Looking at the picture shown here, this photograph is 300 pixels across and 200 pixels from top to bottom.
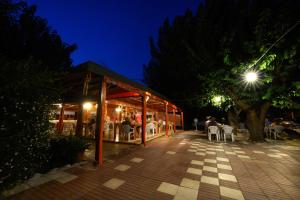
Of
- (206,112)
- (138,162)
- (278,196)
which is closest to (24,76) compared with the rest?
(138,162)

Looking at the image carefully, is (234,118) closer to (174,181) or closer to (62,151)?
(174,181)

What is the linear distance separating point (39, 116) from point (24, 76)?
798mm

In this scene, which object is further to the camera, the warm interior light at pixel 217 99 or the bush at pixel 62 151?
the warm interior light at pixel 217 99

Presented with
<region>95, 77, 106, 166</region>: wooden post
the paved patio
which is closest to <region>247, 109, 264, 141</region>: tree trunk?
the paved patio

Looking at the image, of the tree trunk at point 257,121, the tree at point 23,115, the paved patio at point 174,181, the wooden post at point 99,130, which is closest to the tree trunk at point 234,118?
the tree trunk at point 257,121

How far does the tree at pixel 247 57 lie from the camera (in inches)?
226

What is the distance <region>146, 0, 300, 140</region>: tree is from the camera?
18.9 ft

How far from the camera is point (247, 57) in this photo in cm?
722

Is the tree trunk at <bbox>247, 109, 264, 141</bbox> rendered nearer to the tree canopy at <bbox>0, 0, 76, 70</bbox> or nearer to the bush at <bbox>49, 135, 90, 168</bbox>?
the bush at <bbox>49, 135, 90, 168</bbox>

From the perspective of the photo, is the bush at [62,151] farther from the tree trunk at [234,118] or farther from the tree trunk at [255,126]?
the tree trunk at [234,118]

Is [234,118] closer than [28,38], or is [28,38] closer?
[28,38]

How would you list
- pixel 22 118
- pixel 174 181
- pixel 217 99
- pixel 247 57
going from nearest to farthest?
1. pixel 22 118
2. pixel 174 181
3. pixel 247 57
4. pixel 217 99

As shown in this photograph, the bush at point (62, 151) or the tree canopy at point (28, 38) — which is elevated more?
the tree canopy at point (28, 38)

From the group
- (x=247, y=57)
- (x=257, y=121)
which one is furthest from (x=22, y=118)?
(x=257, y=121)
